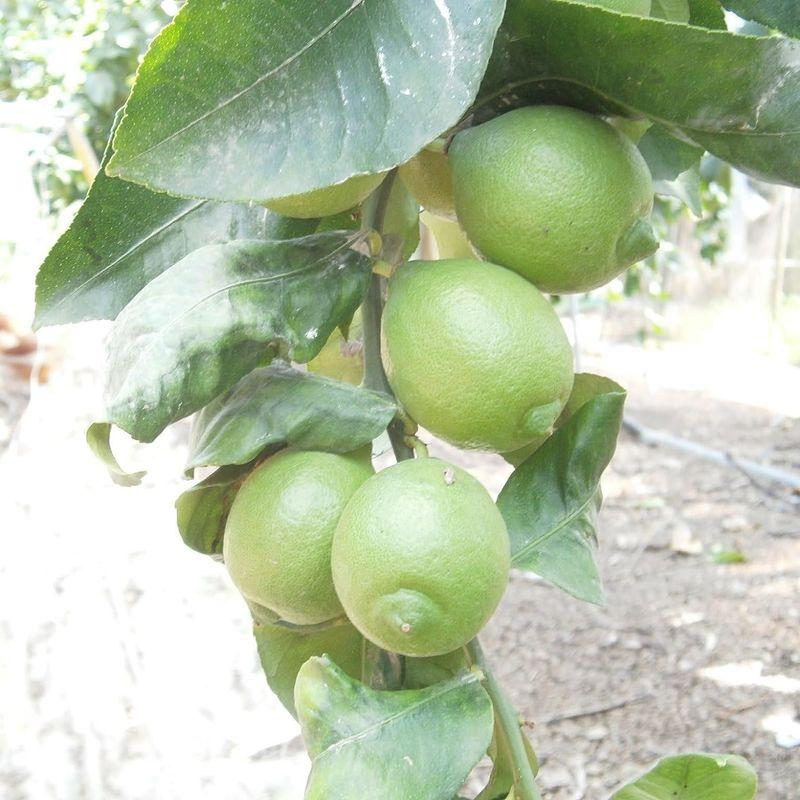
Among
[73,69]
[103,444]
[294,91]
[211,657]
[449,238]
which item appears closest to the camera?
[294,91]

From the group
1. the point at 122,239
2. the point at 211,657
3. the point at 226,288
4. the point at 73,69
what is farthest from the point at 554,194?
the point at 73,69

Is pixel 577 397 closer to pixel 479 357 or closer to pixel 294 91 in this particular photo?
pixel 479 357

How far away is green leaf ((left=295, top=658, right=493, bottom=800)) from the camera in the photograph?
0.51m

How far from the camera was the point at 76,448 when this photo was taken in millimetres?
2330

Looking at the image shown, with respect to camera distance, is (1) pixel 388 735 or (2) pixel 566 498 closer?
(1) pixel 388 735

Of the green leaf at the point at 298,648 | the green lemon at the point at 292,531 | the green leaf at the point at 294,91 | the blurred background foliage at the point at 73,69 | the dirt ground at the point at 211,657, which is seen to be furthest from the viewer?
the blurred background foliage at the point at 73,69

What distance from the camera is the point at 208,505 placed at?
0.62 m

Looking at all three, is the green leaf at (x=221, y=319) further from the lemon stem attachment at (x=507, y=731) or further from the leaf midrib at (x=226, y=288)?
the lemon stem attachment at (x=507, y=731)

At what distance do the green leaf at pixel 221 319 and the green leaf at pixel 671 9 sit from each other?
0.28m

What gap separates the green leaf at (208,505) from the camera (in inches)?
24.0

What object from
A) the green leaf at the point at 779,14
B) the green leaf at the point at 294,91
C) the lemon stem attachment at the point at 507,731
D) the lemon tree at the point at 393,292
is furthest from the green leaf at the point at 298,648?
the green leaf at the point at 779,14

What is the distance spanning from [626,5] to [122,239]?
1.18 feet

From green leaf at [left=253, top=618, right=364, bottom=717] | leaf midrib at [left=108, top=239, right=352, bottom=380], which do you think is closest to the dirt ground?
green leaf at [left=253, top=618, right=364, bottom=717]

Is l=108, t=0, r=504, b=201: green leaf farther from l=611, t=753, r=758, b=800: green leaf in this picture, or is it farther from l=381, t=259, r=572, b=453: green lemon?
l=611, t=753, r=758, b=800: green leaf
